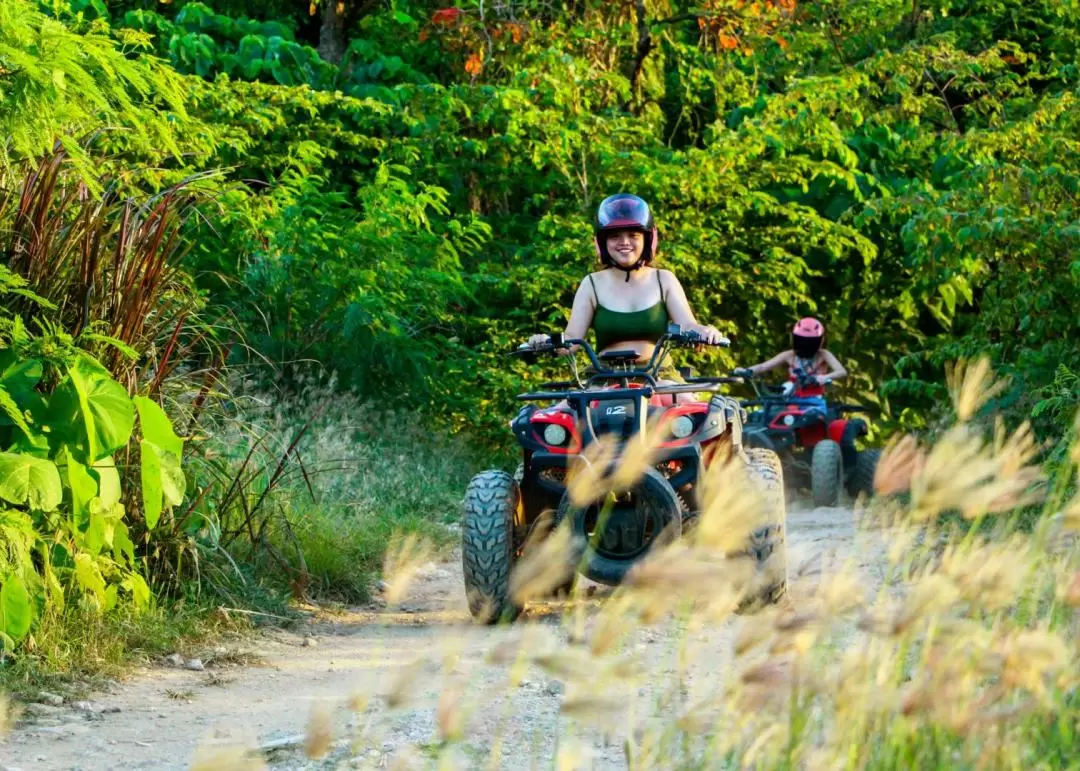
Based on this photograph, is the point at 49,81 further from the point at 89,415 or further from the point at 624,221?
the point at 624,221

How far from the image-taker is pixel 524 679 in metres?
5.74

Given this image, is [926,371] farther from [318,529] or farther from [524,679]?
[524,679]

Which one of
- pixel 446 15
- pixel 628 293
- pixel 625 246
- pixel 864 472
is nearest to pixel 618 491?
pixel 628 293

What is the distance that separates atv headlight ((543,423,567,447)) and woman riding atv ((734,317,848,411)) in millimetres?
5807

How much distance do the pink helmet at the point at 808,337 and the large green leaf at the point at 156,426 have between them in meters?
7.34

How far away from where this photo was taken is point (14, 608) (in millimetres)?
5355

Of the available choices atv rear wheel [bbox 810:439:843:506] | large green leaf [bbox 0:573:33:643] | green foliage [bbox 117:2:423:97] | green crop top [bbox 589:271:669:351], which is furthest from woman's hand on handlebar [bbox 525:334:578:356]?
green foliage [bbox 117:2:423:97]

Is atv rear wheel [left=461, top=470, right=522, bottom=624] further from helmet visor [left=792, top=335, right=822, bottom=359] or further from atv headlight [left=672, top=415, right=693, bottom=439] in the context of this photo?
helmet visor [left=792, top=335, right=822, bottom=359]

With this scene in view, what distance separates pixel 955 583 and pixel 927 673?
146 mm

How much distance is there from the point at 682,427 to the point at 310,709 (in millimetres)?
2858

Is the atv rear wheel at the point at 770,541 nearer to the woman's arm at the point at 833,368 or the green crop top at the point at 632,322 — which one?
the green crop top at the point at 632,322

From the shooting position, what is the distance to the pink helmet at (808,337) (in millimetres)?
Result: 12727

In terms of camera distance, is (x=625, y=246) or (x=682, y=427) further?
(x=625, y=246)

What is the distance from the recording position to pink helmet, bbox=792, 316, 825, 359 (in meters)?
12.7
